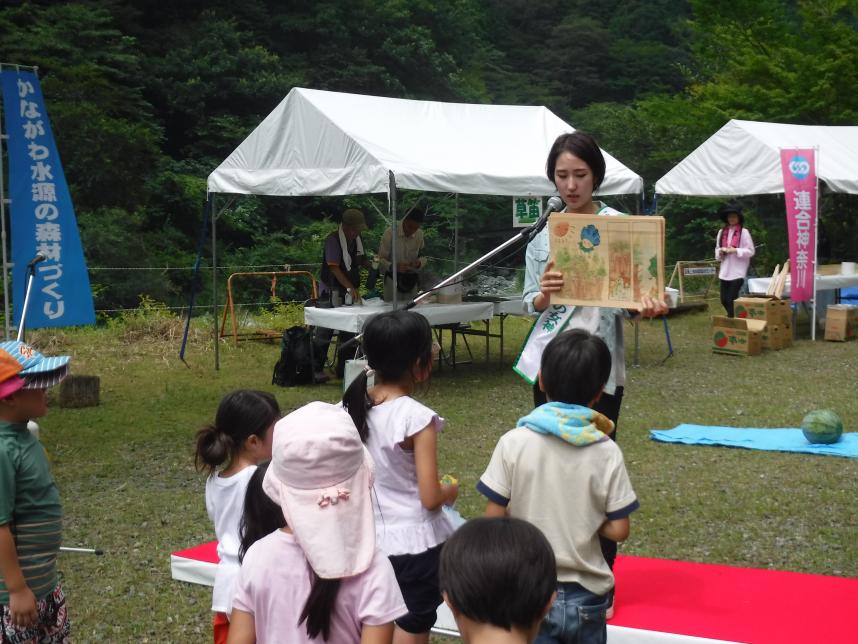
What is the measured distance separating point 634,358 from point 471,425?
12.9 ft

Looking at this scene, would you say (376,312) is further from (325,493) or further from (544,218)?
(325,493)

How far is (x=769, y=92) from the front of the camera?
65.4ft

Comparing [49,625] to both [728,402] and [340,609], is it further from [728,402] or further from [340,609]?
[728,402]

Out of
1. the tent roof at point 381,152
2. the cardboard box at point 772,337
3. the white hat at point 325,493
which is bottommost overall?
the cardboard box at point 772,337

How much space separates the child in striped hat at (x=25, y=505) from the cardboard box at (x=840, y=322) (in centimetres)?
1167

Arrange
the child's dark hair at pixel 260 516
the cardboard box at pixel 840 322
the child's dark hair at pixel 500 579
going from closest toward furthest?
the child's dark hair at pixel 500 579 < the child's dark hair at pixel 260 516 < the cardboard box at pixel 840 322

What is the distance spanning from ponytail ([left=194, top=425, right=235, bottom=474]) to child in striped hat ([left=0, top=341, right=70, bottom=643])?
0.41 metres

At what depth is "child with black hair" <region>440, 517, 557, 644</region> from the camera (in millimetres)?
1668

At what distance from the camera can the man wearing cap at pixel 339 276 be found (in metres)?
10.2

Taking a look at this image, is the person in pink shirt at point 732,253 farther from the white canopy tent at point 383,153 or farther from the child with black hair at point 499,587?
the child with black hair at point 499,587

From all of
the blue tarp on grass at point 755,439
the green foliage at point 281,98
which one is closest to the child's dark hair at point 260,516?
the blue tarp on grass at point 755,439

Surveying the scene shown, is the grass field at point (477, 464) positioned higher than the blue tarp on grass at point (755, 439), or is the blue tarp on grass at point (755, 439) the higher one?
the blue tarp on grass at point (755, 439)

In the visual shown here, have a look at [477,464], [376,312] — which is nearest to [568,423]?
[477,464]

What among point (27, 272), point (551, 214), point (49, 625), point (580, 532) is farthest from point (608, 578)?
point (27, 272)
